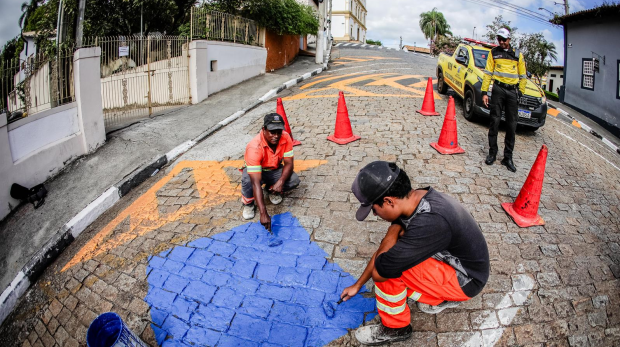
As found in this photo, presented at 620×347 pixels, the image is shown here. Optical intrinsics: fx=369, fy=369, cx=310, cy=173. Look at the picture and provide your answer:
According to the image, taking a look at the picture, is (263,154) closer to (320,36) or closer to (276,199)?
(276,199)

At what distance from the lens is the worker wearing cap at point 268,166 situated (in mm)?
3963

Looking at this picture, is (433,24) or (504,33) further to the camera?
(433,24)

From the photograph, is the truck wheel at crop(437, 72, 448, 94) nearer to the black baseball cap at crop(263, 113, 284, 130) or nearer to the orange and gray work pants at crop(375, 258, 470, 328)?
the black baseball cap at crop(263, 113, 284, 130)

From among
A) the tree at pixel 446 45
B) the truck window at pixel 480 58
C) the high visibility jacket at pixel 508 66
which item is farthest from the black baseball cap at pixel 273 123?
the tree at pixel 446 45

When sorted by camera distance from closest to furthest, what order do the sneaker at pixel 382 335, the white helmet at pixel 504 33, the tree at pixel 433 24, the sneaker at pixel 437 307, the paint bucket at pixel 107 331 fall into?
1. the paint bucket at pixel 107 331
2. the sneaker at pixel 382 335
3. the sneaker at pixel 437 307
4. the white helmet at pixel 504 33
5. the tree at pixel 433 24

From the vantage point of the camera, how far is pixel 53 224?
191 inches

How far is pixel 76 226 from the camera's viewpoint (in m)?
4.61

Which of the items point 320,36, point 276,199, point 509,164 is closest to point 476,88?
point 509,164

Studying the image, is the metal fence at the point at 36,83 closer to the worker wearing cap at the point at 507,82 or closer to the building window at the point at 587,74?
the worker wearing cap at the point at 507,82

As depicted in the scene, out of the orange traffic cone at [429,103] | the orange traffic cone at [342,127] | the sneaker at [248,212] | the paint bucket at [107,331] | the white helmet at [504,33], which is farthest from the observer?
the orange traffic cone at [429,103]

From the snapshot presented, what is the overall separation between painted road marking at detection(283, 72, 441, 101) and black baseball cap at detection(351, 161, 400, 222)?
26.6 feet

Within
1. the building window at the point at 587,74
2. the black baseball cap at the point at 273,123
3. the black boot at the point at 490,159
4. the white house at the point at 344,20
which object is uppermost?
the white house at the point at 344,20

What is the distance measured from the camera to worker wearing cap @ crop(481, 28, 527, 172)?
548 centimetres

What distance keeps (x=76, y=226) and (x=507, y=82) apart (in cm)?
627
